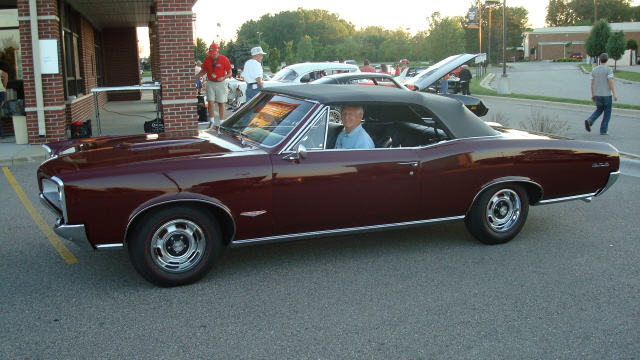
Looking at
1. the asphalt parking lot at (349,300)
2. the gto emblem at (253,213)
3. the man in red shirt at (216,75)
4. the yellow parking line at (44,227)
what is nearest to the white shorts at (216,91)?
the man in red shirt at (216,75)

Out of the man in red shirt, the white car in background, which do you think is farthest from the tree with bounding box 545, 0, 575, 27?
the man in red shirt

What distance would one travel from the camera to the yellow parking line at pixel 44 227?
17.4ft

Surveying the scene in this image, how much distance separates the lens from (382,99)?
5379 mm

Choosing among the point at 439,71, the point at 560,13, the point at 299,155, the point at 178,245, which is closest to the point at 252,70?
the point at 439,71

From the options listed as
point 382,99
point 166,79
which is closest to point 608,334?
point 382,99

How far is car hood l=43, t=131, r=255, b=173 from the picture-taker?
4.60m

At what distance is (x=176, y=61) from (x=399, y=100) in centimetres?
776

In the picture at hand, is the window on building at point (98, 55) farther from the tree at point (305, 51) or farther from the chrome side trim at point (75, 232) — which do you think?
the tree at point (305, 51)

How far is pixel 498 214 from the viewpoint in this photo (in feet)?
18.6

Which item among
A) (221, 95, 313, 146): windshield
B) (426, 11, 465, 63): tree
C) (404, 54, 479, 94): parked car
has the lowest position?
(221, 95, 313, 146): windshield

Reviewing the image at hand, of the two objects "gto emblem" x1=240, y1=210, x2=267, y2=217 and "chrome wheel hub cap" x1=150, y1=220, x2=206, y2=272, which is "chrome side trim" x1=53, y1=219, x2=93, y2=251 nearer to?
"chrome wheel hub cap" x1=150, y1=220, x2=206, y2=272

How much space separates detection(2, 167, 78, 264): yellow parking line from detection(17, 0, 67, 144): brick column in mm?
3311

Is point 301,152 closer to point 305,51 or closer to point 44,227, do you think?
point 44,227

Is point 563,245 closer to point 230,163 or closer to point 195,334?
point 230,163
